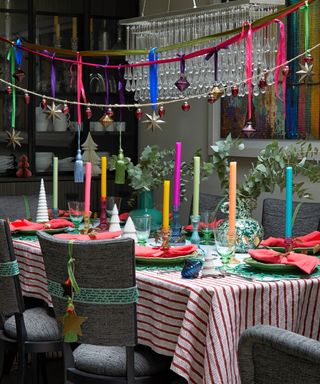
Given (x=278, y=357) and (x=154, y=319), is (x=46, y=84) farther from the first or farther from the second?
(x=278, y=357)

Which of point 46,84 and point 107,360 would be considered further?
point 46,84

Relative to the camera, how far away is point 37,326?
3299mm

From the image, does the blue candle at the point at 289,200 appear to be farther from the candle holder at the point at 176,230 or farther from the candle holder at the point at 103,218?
the candle holder at the point at 103,218

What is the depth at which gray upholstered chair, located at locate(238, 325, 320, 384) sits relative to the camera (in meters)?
1.40

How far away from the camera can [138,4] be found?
6.91 meters

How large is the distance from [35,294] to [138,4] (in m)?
3.81

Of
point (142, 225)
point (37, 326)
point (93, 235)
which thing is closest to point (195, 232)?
point (142, 225)

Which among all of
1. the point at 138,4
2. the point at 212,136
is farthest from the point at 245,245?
the point at 138,4

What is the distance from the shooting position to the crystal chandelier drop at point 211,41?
4.11 m

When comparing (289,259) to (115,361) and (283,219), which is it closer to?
(115,361)

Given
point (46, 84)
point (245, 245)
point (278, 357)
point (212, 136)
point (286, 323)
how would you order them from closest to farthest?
point (278, 357) < point (286, 323) < point (245, 245) < point (212, 136) < point (46, 84)

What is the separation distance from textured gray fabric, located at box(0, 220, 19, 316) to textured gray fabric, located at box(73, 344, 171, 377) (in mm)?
419

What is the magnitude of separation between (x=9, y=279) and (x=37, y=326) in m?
0.20

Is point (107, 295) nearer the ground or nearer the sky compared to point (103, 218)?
nearer the ground
